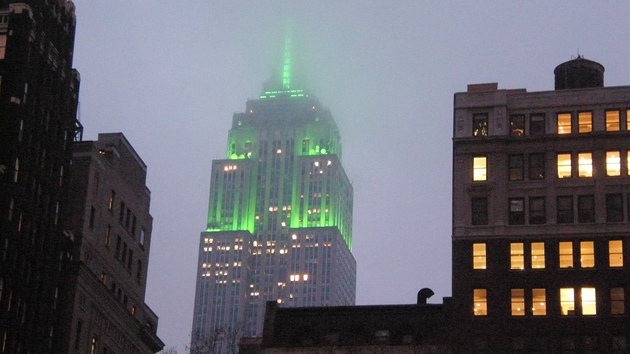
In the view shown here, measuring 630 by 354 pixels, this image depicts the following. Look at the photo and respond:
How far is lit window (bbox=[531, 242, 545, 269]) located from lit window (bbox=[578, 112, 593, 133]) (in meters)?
11.0

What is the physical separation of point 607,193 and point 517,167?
8.10 meters

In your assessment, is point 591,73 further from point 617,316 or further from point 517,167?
point 617,316

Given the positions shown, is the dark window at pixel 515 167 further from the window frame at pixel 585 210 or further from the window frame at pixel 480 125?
the window frame at pixel 585 210

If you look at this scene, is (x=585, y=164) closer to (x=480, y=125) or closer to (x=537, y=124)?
(x=537, y=124)

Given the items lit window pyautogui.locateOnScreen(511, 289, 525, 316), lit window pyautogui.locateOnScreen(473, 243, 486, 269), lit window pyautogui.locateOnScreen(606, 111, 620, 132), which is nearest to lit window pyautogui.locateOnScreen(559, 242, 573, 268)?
lit window pyautogui.locateOnScreen(511, 289, 525, 316)

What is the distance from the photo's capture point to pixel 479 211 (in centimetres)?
11188

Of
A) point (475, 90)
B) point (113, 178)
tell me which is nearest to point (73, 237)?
point (113, 178)

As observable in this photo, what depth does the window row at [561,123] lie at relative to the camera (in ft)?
370

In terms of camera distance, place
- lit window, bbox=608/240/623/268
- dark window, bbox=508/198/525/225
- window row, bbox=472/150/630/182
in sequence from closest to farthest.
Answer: lit window, bbox=608/240/623/268
window row, bbox=472/150/630/182
dark window, bbox=508/198/525/225

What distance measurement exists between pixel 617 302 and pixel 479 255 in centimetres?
1189

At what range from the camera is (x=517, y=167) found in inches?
4456

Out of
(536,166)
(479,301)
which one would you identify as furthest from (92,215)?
(536,166)

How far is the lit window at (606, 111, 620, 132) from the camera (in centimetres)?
11244

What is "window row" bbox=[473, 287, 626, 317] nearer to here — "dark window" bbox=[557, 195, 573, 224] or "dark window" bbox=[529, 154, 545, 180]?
"dark window" bbox=[557, 195, 573, 224]
